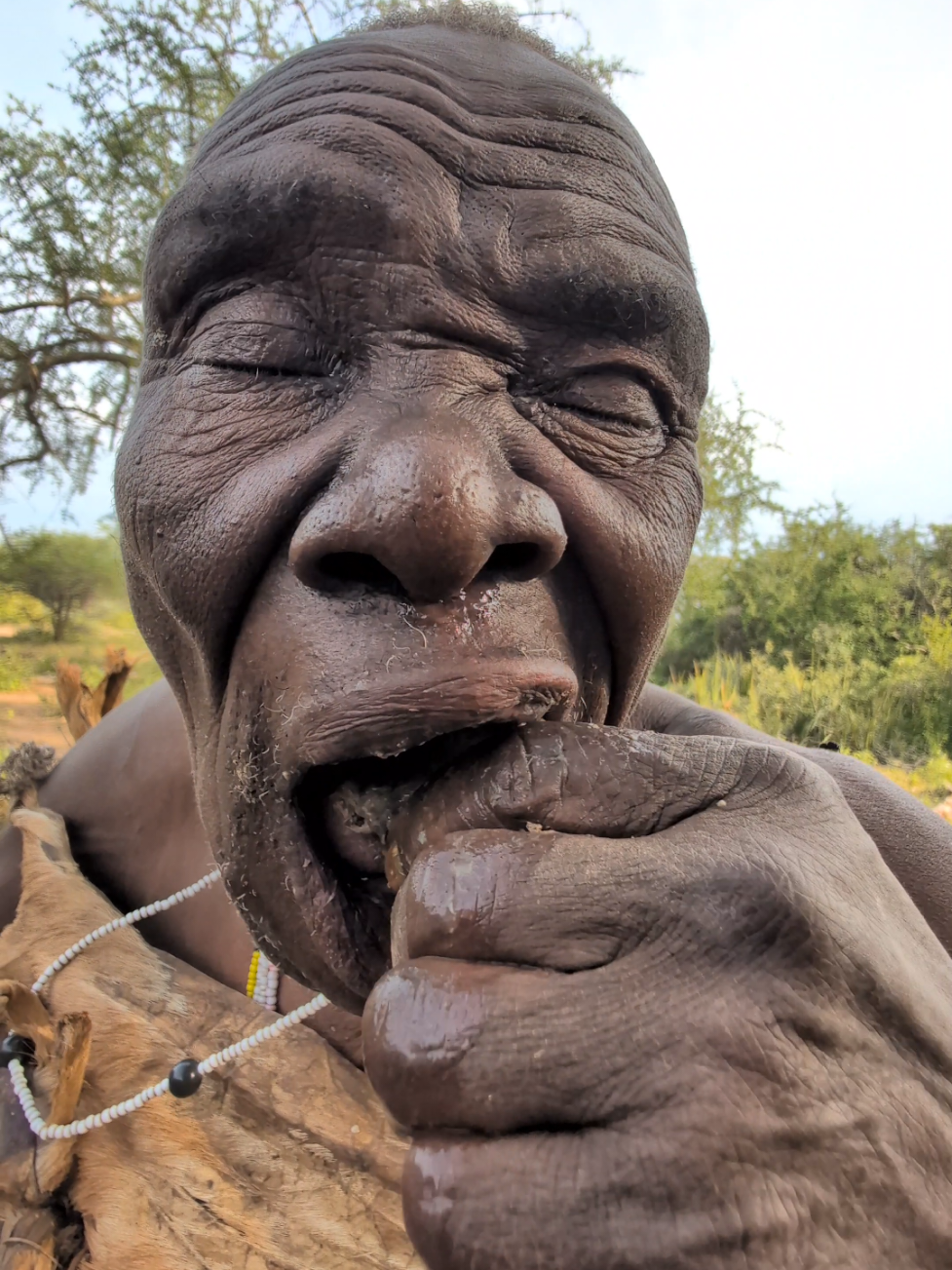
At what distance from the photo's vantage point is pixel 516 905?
0.57m

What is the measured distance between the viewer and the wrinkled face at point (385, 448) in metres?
0.73

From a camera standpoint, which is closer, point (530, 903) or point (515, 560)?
point (530, 903)

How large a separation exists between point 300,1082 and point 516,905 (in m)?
0.99

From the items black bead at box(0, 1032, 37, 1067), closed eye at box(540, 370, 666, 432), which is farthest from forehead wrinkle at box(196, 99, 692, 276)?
black bead at box(0, 1032, 37, 1067)

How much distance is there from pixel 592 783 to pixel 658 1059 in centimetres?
21

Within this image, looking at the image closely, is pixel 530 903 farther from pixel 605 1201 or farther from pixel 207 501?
pixel 207 501

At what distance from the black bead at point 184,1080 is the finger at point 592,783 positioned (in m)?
0.82

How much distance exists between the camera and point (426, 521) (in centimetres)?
70

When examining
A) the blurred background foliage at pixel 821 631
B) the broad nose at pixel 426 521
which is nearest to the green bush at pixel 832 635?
the blurred background foliage at pixel 821 631

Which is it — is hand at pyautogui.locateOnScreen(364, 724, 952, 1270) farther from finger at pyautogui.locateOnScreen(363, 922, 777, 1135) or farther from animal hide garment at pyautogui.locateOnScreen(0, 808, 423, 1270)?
animal hide garment at pyautogui.locateOnScreen(0, 808, 423, 1270)

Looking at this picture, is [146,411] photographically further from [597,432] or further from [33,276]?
[33,276]

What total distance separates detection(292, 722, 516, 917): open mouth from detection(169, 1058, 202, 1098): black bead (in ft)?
2.17

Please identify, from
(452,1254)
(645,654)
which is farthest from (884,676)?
(452,1254)

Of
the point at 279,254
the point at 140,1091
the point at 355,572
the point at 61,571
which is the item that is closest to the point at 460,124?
the point at 279,254
